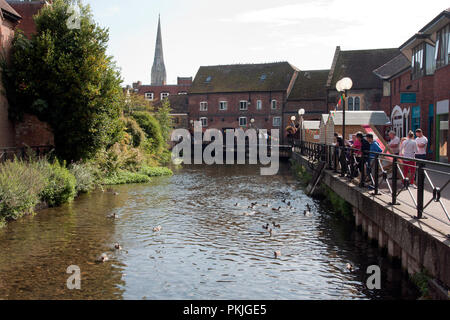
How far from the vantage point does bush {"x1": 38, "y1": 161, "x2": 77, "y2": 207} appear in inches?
615

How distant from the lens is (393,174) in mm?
9242

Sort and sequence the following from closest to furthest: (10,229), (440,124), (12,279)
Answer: (12,279)
(10,229)
(440,124)

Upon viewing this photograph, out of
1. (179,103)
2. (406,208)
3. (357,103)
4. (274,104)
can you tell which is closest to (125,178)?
(406,208)

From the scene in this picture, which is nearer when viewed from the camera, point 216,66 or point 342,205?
point 342,205

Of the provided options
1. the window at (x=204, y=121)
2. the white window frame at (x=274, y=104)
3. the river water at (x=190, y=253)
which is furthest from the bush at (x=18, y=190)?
the window at (x=204, y=121)

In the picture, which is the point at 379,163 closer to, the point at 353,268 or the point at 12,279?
the point at 353,268

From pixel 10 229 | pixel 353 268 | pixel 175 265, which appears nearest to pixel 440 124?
pixel 353 268

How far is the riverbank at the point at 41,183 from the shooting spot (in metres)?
12.6

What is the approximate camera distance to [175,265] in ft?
31.6

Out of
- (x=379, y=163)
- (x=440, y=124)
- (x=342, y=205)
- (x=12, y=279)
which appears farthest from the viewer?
(x=440, y=124)

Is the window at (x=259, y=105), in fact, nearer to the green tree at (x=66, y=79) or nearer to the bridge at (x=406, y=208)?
the green tree at (x=66, y=79)

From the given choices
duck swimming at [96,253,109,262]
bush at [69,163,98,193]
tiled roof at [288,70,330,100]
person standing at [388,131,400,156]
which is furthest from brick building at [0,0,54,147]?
tiled roof at [288,70,330,100]

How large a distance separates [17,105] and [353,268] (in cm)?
1566
